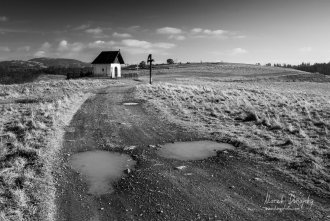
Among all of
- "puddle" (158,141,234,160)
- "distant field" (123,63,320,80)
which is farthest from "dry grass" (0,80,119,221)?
"distant field" (123,63,320,80)

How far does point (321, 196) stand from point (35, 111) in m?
15.6

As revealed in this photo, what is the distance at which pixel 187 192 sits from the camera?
7.23 meters

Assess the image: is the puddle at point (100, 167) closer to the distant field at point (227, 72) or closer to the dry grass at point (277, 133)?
the dry grass at point (277, 133)

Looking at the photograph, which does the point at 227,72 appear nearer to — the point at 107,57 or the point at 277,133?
the point at 107,57

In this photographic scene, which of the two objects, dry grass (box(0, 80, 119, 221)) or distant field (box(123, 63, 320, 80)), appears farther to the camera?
distant field (box(123, 63, 320, 80))

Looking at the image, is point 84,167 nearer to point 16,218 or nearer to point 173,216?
point 16,218

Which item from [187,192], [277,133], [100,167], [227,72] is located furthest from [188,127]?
[227,72]

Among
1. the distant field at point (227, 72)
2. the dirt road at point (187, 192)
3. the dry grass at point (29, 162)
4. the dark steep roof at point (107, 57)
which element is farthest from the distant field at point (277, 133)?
the distant field at point (227, 72)

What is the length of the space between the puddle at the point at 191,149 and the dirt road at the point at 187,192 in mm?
345

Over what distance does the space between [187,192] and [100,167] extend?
9.90 feet

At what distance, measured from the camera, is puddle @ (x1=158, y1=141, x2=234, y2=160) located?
32.6 feet

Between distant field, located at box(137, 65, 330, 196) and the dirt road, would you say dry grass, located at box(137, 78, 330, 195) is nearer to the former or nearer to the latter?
distant field, located at box(137, 65, 330, 196)

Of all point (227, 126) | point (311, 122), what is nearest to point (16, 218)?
point (227, 126)

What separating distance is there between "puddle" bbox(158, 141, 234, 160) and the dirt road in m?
0.35
